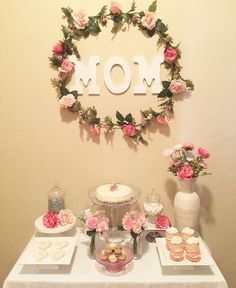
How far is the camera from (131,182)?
1.64 m

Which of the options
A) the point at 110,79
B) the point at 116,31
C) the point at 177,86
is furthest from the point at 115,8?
the point at 177,86

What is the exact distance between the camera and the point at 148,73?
5.05 feet

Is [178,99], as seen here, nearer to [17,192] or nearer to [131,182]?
[131,182]

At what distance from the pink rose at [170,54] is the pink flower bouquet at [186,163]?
17.0 inches

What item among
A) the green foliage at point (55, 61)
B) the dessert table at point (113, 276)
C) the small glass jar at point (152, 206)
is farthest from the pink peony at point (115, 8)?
the dessert table at point (113, 276)

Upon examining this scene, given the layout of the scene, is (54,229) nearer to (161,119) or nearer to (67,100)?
(67,100)

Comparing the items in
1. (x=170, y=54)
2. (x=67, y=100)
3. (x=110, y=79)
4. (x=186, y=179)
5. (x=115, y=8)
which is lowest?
(x=186, y=179)

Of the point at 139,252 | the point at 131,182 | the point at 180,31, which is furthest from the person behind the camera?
the point at 131,182

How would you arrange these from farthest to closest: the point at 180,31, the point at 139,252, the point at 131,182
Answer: the point at 131,182 < the point at 180,31 < the point at 139,252

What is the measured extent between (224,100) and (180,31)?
1.39 feet

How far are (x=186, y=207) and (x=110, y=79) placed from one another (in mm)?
756

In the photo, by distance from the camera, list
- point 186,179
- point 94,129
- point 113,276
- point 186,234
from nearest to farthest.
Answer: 1. point 113,276
2. point 186,234
3. point 186,179
4. point 94,129

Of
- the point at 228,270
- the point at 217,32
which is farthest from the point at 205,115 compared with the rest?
the point at 228,270

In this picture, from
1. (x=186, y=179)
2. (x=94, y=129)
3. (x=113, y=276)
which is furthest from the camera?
(x=94, y=129)
